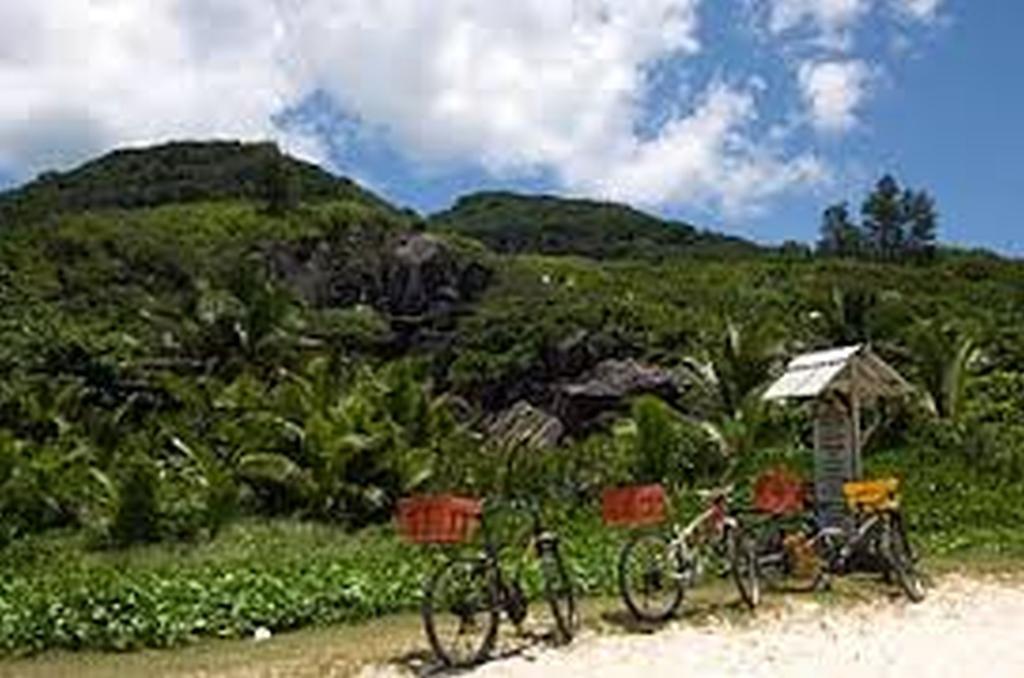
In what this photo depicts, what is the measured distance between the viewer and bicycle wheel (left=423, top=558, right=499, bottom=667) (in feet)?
42.9

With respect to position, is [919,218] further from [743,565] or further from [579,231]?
[743,565]

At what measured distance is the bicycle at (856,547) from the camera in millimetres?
16625

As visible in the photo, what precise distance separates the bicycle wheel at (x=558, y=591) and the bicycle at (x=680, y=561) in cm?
72

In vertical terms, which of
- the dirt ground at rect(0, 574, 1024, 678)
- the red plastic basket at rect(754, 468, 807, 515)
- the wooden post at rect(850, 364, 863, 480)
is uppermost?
the wooden post at rect(850, 364, 863, 480)

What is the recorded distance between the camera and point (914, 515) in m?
22.7

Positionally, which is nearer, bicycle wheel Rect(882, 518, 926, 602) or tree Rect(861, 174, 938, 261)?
bicycle wheel Rect(882, 518, 926, 602)

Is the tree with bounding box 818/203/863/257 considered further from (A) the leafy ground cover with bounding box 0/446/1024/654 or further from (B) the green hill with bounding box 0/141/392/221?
(A) the leafy ground cover with bounding box 0/446/1024/654

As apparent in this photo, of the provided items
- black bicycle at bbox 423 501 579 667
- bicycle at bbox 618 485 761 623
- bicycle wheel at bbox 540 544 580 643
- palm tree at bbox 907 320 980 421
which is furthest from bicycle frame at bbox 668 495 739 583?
palm tree at bbox 907 320 980 421

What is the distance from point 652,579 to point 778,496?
8.13 feet

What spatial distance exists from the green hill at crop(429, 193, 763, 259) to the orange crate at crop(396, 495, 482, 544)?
86076 millimetres

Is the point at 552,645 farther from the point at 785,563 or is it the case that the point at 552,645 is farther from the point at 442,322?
the point at 442,322

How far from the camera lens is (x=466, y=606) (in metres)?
13.2

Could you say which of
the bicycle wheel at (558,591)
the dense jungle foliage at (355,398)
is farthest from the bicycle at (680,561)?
the dense jungle foliage at (355,398)

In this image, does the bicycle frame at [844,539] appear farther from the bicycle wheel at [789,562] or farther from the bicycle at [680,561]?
the bicycle at [680,561]
